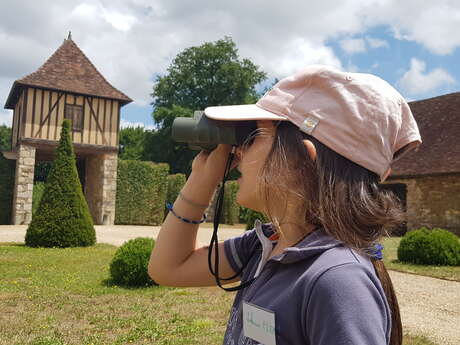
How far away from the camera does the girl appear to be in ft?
2.84

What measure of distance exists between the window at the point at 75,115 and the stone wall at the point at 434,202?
40.0 ft

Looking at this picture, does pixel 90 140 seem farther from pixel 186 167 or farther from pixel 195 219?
pixel 195 219

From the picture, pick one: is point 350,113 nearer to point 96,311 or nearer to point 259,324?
point 259,324

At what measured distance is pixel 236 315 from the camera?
1203 mm

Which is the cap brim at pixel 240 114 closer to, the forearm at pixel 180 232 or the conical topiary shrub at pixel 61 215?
the forearm at pixel 180 232

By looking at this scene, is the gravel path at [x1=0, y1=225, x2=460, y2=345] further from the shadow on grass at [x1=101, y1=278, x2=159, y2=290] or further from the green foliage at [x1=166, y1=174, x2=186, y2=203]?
the green foliage at [x1=166, y1=174, x2=186, y2=203]

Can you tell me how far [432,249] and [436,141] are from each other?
9571mm

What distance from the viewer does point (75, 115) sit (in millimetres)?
17938

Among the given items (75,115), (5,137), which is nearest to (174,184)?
(75,115)

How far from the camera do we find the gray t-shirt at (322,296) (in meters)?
0.82

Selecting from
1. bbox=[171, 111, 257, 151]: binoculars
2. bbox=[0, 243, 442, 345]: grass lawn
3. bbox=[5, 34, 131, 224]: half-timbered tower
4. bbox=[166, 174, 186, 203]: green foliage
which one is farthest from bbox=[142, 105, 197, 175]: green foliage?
bbox=[171, 111, 257, 151]: binoculars

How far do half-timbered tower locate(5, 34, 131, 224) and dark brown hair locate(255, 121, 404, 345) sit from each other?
17.5 m

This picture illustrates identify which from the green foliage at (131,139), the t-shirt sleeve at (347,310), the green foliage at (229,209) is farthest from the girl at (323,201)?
the green foliage at (131,139)

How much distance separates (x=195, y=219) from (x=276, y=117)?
502 millimetres
